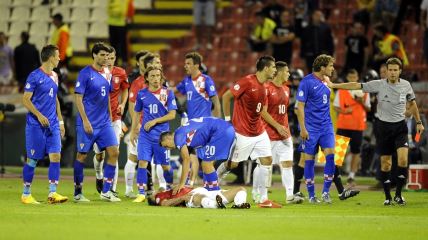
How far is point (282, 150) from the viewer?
19.0 metres

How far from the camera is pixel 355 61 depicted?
2806 centimetres

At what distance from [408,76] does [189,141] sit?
10.5 meters

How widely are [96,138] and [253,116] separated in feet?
8.13

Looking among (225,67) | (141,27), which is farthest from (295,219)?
(141,27)

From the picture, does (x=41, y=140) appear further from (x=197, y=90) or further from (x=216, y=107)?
(x=197, y=90)

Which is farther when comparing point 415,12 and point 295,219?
point 415,12

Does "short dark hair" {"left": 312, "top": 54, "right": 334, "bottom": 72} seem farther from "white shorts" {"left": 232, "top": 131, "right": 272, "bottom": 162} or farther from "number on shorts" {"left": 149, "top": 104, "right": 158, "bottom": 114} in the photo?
"number on shorts" {"left": 149, "top": 104, "right": 158, "bottom": 114}

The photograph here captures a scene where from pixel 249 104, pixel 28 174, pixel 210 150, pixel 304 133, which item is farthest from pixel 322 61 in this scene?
pixel 28 174

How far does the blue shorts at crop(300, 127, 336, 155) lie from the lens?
1884cm

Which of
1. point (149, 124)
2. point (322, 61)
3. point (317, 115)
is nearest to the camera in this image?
point (149, 124)

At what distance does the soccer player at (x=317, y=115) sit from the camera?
1877 centimetres

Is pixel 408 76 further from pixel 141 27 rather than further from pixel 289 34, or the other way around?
pixel 141 27

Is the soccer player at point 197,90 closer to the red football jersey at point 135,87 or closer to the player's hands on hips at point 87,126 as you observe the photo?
the red football jersey at point 135,87

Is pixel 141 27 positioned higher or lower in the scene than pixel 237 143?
higher
